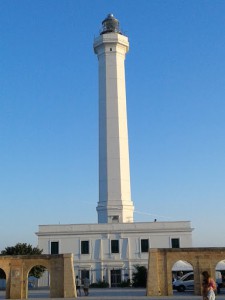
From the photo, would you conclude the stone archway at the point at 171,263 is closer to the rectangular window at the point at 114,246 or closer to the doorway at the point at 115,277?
the doorway at the point at 115,277

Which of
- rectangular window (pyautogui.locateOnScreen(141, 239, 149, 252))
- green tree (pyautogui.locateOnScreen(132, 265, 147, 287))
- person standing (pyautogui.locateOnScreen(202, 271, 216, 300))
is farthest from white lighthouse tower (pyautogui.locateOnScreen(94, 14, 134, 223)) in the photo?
person standing (pyautogui.locateOnScreen(202, 271, 216, 300))

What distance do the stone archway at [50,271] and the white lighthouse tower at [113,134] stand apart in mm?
17002

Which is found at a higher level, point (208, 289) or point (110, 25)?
point (110, 25)

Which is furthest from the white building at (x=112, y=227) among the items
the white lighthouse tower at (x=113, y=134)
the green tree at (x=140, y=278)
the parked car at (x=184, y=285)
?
the parked car at (x=184, y=285)

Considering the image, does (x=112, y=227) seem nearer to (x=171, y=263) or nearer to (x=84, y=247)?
(x=84, y=247)

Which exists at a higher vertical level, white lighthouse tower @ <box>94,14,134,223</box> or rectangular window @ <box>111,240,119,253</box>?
white lighthouse tower @ <box>94,14,134,223</box>

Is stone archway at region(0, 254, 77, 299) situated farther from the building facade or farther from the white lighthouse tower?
the white lighthouse tower

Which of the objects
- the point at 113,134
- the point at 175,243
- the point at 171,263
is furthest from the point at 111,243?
the point at 171,263

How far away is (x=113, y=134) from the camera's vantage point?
4575 cm

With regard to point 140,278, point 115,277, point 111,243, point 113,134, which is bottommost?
point 140,278

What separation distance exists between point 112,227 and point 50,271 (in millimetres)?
16013

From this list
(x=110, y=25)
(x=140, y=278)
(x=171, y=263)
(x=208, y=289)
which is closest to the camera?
(x=208, y=289)

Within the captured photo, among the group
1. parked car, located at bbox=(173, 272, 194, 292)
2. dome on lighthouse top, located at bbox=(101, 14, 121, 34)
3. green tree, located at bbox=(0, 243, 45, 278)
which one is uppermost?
dome on lighthouse top, located at bbox=(101, 14, 121, 34)

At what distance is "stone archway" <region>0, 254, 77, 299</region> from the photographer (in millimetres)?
27141
